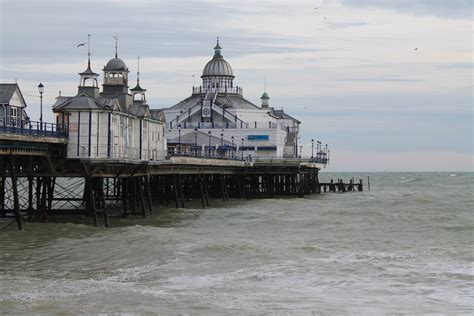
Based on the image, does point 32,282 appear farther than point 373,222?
No

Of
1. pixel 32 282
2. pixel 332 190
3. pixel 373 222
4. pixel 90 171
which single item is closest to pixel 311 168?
pixel 332 190

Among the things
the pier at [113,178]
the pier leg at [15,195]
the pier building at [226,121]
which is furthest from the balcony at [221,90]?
the pier leg at [15,195]

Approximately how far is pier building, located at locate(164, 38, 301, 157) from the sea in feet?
154

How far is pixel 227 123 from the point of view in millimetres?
93000

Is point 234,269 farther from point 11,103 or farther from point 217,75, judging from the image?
point 217,75

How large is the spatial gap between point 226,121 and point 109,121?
56.9 m

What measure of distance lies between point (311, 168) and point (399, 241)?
48.6 metres

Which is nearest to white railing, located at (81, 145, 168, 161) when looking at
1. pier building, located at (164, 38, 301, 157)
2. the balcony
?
pier building, located at (164, 38, 301, 157)

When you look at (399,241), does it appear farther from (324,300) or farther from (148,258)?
(324,300)

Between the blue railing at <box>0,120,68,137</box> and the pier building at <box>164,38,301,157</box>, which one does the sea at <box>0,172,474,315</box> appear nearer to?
the blue railing at <box>0,120,68,137</box>

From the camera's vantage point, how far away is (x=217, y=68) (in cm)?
10281

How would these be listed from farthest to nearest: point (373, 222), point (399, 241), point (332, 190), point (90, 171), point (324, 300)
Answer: point (332, 190) → point (373, 222) → point (90, 171) → point (399, 241) → point (324, 300)

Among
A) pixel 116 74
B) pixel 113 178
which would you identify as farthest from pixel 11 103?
pixel 113 178

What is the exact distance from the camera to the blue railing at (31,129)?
29491 millimetres
